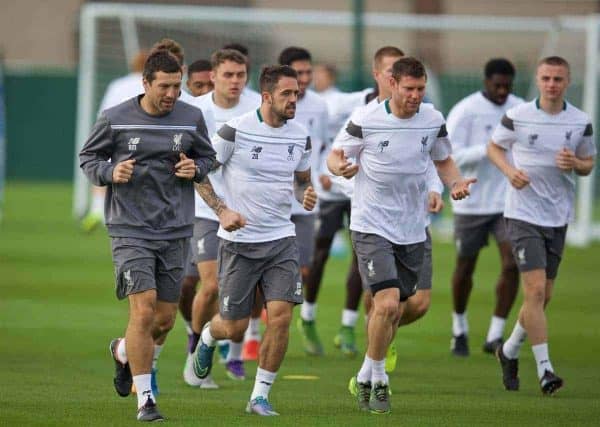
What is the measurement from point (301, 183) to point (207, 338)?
1280mm

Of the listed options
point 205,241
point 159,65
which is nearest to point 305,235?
point 205,241

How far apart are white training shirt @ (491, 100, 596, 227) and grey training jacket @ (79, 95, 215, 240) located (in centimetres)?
290

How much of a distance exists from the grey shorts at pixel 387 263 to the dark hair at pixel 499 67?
10.9ft

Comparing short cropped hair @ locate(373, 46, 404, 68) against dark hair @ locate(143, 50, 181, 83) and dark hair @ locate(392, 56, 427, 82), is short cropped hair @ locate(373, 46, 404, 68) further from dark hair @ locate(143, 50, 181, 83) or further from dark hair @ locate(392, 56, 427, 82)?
dark hair @ locate(143, 50, 181, 83)

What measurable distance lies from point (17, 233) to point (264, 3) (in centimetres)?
2021

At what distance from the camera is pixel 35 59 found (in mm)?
49125

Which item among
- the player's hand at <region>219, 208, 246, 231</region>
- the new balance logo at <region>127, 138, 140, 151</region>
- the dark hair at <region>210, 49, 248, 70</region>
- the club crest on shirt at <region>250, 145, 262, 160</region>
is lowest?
the player's hand at <region>219, 208, 246, 231</region>

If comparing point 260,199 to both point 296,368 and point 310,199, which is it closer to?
point 310,199

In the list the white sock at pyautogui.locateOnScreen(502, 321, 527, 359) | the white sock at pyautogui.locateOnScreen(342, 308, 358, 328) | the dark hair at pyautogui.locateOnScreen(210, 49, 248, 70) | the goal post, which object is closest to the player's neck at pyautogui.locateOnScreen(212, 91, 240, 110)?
the dark hair at pyautogui.locateOnScreen(210, 49, 248, 70)

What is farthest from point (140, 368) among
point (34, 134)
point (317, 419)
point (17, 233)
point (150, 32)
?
point (34, 134)

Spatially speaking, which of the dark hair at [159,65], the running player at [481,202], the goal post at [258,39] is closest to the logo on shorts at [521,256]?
the running player at [481,202]

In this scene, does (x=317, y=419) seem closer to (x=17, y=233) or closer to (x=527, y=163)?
(x=527, y=163)

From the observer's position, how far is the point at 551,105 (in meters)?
11.9

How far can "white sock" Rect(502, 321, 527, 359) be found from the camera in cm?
1173
